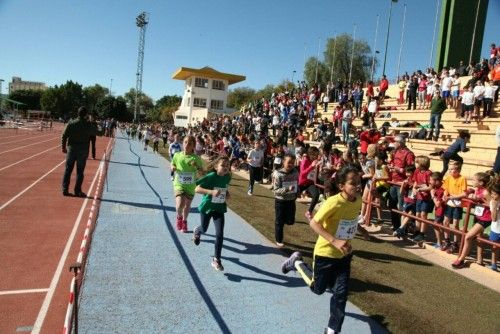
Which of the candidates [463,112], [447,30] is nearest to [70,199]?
[463,112]

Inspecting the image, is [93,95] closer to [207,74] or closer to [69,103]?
[69,103]

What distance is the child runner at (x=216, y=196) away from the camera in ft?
21.1

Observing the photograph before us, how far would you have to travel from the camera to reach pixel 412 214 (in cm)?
962

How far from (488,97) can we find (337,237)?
13.8 m

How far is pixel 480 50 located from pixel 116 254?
1202 inches

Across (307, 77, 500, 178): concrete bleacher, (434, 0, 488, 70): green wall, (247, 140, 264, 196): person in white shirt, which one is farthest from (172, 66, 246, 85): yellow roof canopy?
(247, 140, 264, 196): person in white shirt

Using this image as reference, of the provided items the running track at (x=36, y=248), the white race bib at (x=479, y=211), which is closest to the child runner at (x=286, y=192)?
the white race bib at (x=479, y=211)

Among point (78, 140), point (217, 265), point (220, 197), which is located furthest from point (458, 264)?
point (78, 140)

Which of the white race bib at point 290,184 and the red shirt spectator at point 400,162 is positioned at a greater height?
the red shirt spectator at point 400,162

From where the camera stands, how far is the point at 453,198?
27.6 ft

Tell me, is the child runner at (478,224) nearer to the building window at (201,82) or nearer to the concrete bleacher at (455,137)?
the concrete bleacher at (455,137)

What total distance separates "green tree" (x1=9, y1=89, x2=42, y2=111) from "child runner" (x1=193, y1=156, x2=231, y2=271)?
114 metres

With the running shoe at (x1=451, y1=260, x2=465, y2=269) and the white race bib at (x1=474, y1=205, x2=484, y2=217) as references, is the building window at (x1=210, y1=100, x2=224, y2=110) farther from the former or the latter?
the running shoe at (x1=451, y1=260, x2=465, y2=269)

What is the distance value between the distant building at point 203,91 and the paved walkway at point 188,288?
2353 inches
